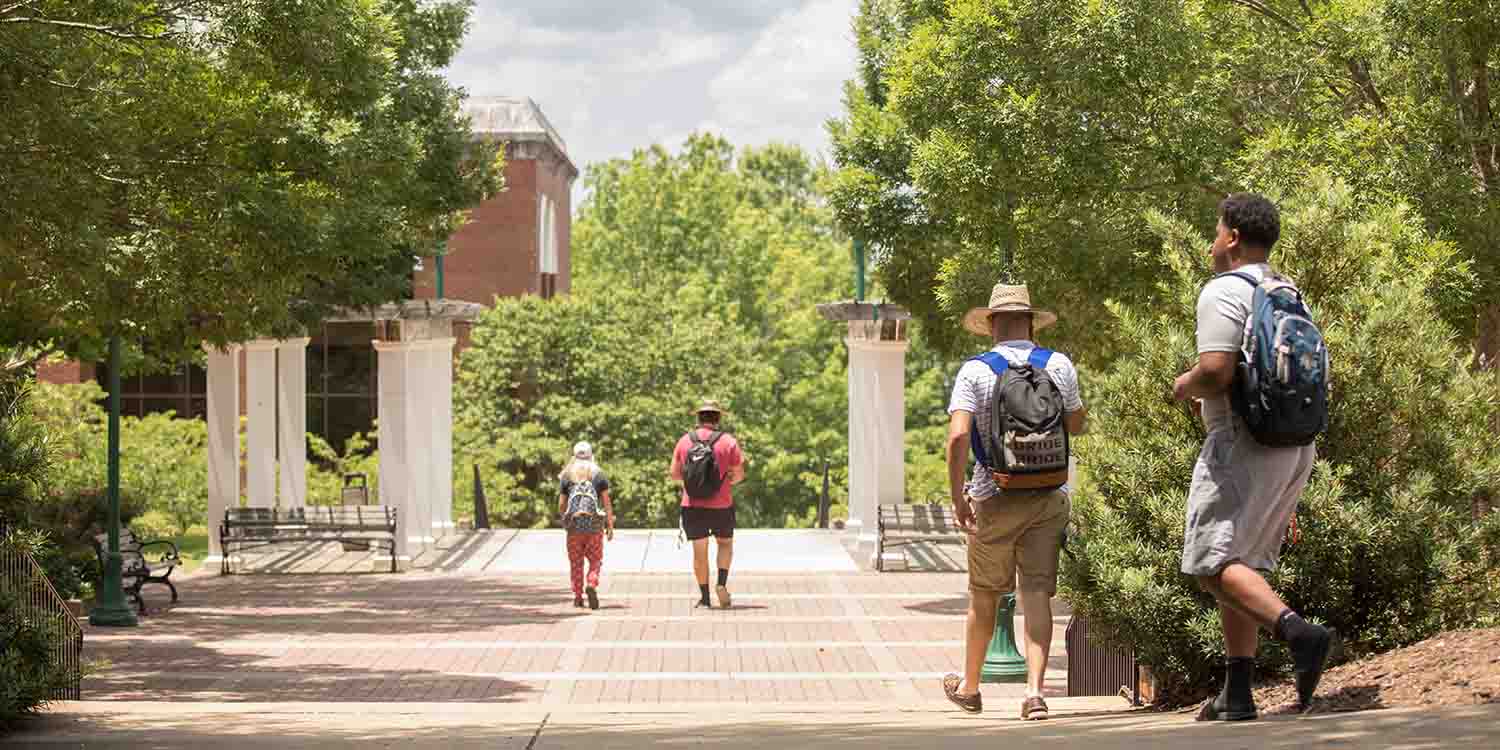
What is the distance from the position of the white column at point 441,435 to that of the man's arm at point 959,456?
19.3 metres

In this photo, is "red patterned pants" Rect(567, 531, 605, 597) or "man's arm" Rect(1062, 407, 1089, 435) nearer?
"man's arm" Rect(1062, 407, 1089, 435)

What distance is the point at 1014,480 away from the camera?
8086 millimetres

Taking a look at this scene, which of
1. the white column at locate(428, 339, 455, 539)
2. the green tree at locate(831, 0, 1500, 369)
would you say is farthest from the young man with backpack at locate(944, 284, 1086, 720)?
the white column at locate(428, 339, 455, 539)

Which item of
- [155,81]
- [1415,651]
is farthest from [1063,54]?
[1415,651]

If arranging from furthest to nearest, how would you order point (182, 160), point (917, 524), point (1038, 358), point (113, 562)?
point (917, 524) < point (113, 562) < point (182, 160) < point (1038, 358)

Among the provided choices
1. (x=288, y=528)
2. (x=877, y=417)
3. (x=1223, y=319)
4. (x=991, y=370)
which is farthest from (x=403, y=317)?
(x=1223, y=319)

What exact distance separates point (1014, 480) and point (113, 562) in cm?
1126

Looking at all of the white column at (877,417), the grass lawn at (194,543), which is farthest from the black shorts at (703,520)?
the grass lawn at (194,543)

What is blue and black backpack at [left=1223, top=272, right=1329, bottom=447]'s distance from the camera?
676 centimetres

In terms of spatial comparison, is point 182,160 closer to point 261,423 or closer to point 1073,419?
point 1073,419

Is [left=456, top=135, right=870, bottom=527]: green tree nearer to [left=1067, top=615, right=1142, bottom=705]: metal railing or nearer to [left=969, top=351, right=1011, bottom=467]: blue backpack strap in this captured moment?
[left=1067, top=615, right=1142, bottom=705]: metal railing

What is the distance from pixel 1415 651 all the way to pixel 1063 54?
687 centimetres

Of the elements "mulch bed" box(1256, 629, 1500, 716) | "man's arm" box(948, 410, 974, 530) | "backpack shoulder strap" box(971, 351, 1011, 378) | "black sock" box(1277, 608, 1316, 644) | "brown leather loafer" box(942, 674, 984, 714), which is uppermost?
"backpack shoulder strap" box(971, 351, 1011, 378)

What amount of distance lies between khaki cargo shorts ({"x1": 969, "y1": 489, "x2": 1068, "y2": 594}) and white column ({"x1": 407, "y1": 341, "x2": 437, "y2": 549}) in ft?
58.9
